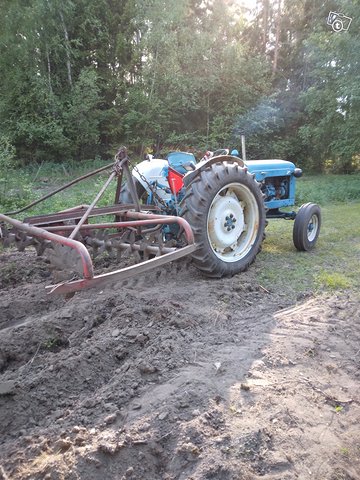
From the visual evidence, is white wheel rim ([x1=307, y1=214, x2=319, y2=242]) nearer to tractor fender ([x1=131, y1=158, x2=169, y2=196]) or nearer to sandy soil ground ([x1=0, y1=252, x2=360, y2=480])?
sandy soil ground ([x1=0, y1=252, x2=360, y2=480])

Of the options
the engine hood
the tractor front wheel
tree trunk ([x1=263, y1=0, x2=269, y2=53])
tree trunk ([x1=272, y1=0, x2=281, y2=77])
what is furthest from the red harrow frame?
tree trunk ([x1=263, y1=0, x2=269, y2=53])

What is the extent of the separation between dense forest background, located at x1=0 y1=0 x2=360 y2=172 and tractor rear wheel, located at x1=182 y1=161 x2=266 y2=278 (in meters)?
9.88

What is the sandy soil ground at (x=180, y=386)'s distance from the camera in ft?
6.10

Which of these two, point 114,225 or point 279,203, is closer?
point 114,225

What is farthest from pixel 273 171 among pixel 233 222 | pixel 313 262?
pixel 233 222

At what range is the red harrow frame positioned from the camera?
285 cm

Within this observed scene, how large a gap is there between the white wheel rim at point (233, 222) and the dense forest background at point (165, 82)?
389 inches

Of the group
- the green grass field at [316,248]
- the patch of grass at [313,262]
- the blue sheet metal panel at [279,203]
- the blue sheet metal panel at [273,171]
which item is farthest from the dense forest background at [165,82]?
the blue sheet metal panel at [279,203]

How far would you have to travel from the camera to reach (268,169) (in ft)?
19.5

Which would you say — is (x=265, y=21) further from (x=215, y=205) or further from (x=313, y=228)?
(x=215, y=205)

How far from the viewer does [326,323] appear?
329cm

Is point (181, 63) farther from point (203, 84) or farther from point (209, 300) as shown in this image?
point (209, 300)

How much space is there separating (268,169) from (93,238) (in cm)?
299

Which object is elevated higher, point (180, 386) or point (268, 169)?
point (268, 169)
